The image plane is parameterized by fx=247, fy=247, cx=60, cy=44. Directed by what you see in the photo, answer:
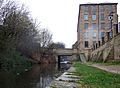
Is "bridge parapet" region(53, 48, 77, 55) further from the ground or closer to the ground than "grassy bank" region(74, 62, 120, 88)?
further from the ground

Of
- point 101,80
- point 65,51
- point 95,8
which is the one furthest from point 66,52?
point 101,80

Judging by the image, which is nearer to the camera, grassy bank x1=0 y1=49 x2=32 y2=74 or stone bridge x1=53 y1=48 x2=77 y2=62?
grassy bank x1=0 y1=49 x2=32 y2=74

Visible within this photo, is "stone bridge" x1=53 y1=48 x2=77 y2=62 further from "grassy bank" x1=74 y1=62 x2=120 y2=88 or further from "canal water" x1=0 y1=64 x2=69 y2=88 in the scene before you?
"grassy bank" x1=74 y1=62 x2=120 y2=88

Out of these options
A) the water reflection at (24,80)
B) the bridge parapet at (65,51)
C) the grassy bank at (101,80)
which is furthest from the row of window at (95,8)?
the grassy bank at (101,80)

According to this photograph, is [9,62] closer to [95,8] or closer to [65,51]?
[65,51]

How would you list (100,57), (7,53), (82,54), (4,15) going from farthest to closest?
(82,54)
(100,57)
(7,53)
(4,15)

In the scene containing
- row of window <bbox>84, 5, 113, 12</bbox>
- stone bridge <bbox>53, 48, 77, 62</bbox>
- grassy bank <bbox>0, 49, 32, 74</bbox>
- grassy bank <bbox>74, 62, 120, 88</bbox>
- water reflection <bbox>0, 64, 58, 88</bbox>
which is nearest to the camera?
grassy bank <bbox>74, 62, 120, 88</bbox>

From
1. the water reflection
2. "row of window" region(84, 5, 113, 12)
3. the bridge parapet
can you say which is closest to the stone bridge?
the bridge parapet

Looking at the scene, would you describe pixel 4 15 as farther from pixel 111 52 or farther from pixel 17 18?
pixel 111 52

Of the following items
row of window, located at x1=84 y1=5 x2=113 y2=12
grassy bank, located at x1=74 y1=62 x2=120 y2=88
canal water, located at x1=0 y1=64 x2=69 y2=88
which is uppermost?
row of window, located at x1=84 y1=5 x2=113 y2=12

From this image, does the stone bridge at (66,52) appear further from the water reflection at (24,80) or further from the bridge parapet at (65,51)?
the water reflection at (24,80)

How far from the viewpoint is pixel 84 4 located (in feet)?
285

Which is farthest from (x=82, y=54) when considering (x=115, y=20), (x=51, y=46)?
(x=115, y=20)

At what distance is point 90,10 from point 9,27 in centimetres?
5281
